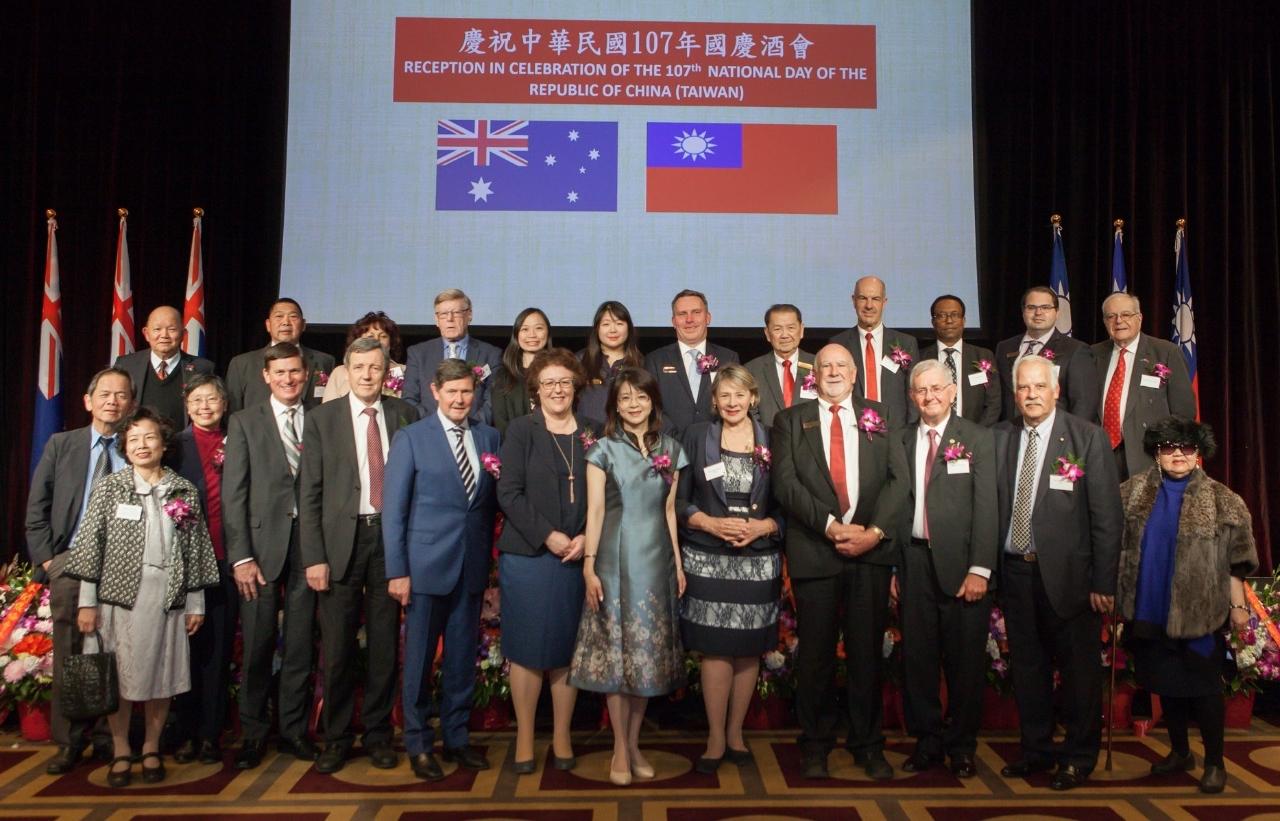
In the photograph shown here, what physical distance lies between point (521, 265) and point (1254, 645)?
397 cm

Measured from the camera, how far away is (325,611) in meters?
3.65

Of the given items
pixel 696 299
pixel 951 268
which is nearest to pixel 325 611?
pixel 696 299

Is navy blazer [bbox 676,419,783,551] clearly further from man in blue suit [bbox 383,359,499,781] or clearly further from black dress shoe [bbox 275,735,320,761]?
black dress shoe [bbox 275,735,320,761]

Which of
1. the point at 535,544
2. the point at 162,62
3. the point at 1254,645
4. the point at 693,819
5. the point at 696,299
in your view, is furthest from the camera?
the point at 162,62

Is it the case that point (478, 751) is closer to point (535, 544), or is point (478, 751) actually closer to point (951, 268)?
point (535, 544)

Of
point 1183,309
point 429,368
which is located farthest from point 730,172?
point 1183,309

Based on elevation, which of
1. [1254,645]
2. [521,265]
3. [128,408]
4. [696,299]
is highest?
[521,265]

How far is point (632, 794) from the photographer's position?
3377 mm

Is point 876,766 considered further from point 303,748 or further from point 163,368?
point 163,368

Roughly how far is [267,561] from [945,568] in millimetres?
2346

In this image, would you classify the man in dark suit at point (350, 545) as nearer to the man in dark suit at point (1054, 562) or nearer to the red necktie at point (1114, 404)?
the man in dark suit at point (1054, 562)

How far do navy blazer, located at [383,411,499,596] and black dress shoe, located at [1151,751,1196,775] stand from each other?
98.3 inches

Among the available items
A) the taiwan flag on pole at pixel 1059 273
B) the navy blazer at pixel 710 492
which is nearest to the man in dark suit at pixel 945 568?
the navy blazer at pixel 710 492

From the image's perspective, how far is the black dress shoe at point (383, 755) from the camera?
3.64 metres
